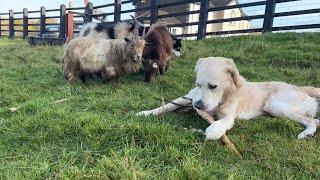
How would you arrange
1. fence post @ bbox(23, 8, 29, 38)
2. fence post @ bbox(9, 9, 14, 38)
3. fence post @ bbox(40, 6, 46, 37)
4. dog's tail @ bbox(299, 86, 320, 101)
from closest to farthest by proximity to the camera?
dog's tail @ bbox(299, 86, 320, 101)
fence post @ bbox(40, 6, 46, 37)
fence post @ bbox(23, 8, 29, 38)
fence post @ bbox(9, 9, 14, 38)

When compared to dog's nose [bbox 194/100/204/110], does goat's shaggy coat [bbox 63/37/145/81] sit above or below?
above

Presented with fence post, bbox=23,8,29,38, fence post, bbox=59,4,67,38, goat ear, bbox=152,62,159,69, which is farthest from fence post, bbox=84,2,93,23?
goat ear, bbox=152,62,159,69

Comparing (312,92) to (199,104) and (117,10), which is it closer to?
(199,104)

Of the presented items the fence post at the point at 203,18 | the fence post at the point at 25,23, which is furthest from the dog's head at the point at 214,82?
the fence post at the point at 25,23

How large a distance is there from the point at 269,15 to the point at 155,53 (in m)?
4.55

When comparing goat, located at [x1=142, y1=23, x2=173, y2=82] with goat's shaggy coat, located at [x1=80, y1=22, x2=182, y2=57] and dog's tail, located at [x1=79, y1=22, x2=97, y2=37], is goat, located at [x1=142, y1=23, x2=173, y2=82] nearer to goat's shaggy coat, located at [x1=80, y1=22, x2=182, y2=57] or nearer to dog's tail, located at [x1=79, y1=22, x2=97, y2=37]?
goat's shaggy coat, located at [x1=80, y1=22, x2=182, y2=57]

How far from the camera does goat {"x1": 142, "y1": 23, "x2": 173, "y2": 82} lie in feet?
25.1

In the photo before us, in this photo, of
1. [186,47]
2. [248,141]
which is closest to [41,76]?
[186,47]

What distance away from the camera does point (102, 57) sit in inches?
292

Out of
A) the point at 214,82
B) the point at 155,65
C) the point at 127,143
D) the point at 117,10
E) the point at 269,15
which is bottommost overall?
the point at 127,143

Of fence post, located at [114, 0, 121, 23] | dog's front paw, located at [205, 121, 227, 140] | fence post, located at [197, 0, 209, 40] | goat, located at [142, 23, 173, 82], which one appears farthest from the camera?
fence post, located at [114, 0, 121, 23]

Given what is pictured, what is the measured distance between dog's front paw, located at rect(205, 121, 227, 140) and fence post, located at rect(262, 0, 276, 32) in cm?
778

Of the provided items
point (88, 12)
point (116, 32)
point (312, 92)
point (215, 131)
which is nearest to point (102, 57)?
point (116, 32)

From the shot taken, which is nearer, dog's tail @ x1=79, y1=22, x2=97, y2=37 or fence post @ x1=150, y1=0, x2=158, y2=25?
dog's tail @ x1=79, y1=22, x2=97, y2=37
